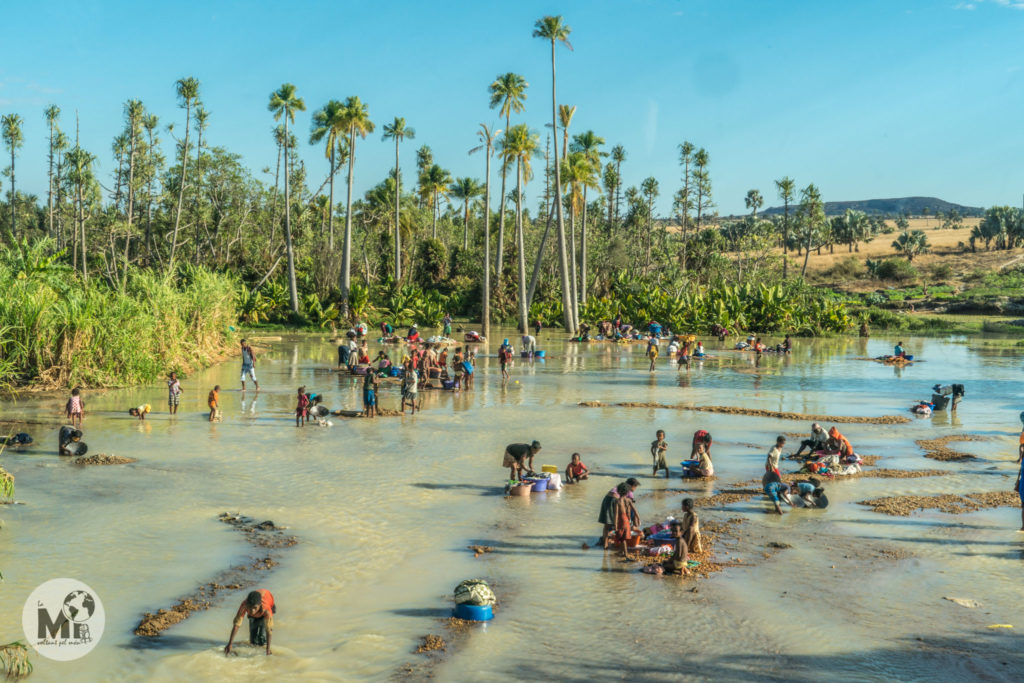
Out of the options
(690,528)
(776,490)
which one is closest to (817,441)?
(776,490)

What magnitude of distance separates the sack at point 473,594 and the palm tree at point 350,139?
49204 millimetres

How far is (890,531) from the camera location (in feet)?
43.0

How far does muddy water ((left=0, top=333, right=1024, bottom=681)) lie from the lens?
8.73 m

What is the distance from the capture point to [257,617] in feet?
27.9

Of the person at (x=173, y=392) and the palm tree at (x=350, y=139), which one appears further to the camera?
the palm tree at (x=350, y=139)

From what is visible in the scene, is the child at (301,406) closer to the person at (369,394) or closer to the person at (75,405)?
the person at (369,394)

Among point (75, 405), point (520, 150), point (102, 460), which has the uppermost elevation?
point (520, 150)

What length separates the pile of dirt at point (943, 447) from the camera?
61.6 ft

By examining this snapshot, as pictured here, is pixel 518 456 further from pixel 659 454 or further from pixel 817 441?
pixel 817 441

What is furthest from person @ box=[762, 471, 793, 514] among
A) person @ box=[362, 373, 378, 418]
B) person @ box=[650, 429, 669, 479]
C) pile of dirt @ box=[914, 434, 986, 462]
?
person @ box=[362, 373, 378, 418]

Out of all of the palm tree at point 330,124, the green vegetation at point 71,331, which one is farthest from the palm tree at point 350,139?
the green vegetation at point 71,331

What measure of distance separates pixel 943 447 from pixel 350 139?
48.8 metres

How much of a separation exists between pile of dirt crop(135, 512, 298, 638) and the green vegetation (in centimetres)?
1312

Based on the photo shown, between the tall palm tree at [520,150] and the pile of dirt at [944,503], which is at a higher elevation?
the tall palm tree at [520,150]
